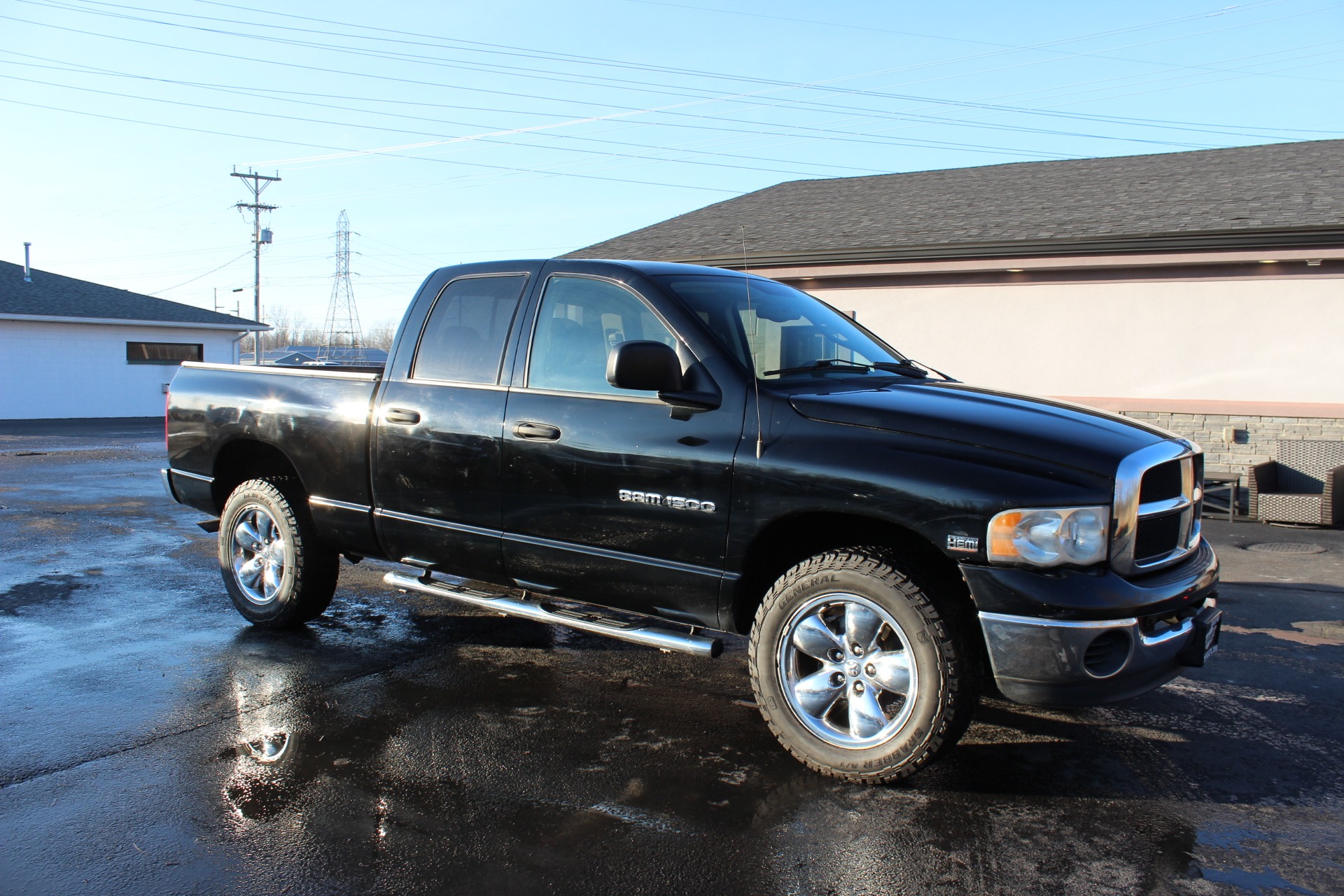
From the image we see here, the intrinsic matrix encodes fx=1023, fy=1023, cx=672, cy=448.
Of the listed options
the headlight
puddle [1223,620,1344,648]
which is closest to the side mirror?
the headlight

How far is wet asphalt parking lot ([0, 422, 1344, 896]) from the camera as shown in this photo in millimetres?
3287

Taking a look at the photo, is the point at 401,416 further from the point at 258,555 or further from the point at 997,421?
the point at 997,421

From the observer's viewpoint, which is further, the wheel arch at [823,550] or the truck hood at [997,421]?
the wheel arch at [823,550]

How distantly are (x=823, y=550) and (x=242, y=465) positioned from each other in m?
4.09

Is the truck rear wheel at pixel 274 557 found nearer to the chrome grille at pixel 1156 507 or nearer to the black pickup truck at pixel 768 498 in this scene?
the black pickup truck at pixel 768 498

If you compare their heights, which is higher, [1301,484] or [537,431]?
[537,431]

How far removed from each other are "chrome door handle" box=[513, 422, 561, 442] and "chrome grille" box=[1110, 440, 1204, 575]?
2414mm

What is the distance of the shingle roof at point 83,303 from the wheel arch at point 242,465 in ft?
92.6

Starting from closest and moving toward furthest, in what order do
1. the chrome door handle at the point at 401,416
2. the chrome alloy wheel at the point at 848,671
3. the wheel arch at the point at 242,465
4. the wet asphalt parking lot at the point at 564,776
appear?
the wet asphalt parking lot at the point at 564,776 < the chrome alloy wheel at the point at 848,671 < the chrome door handle at the point at 401,416 < the wheel arch at the point at 242,465

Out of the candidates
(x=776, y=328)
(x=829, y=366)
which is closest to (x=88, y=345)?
(x=776, y=328)

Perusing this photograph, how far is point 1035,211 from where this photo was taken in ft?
47.1

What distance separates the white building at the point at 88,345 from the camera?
30.2 metres

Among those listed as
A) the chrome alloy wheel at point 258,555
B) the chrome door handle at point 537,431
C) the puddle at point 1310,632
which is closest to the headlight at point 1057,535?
the chrome door handle at point 537,431

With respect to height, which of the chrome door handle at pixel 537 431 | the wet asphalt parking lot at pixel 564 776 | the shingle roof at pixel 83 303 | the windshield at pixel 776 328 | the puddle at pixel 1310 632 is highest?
the shingle roof at pixel 83 303
